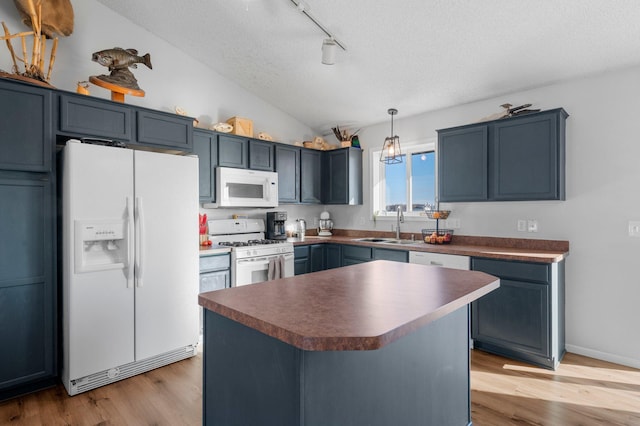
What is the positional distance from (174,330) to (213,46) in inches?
113

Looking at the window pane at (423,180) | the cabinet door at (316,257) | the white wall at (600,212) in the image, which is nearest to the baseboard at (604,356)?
the white wall at (600,212)

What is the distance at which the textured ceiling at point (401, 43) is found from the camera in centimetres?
254

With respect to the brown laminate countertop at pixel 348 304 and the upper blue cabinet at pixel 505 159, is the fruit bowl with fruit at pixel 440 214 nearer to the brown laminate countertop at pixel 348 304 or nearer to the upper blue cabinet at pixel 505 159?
the upper blue cabinet at pixel 505 159

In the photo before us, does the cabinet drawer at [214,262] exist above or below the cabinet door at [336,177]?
below

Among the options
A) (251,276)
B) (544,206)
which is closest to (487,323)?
(544,206)

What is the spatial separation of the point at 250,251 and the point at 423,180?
7.44 feet

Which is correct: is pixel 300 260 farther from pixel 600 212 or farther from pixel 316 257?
pixel 600 212

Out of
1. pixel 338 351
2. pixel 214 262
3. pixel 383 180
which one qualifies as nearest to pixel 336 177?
pixel 383 180

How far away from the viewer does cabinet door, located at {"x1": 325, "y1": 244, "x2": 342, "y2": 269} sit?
4.32 m

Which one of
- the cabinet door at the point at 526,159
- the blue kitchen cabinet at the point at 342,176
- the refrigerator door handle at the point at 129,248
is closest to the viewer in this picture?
the refrigerator door handle at the point at 129,248

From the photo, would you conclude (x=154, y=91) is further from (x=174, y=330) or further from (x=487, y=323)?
(x=487, y=323)

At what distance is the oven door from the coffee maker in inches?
20.0

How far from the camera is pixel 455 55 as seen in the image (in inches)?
120

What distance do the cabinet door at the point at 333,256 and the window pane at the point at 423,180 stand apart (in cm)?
109
